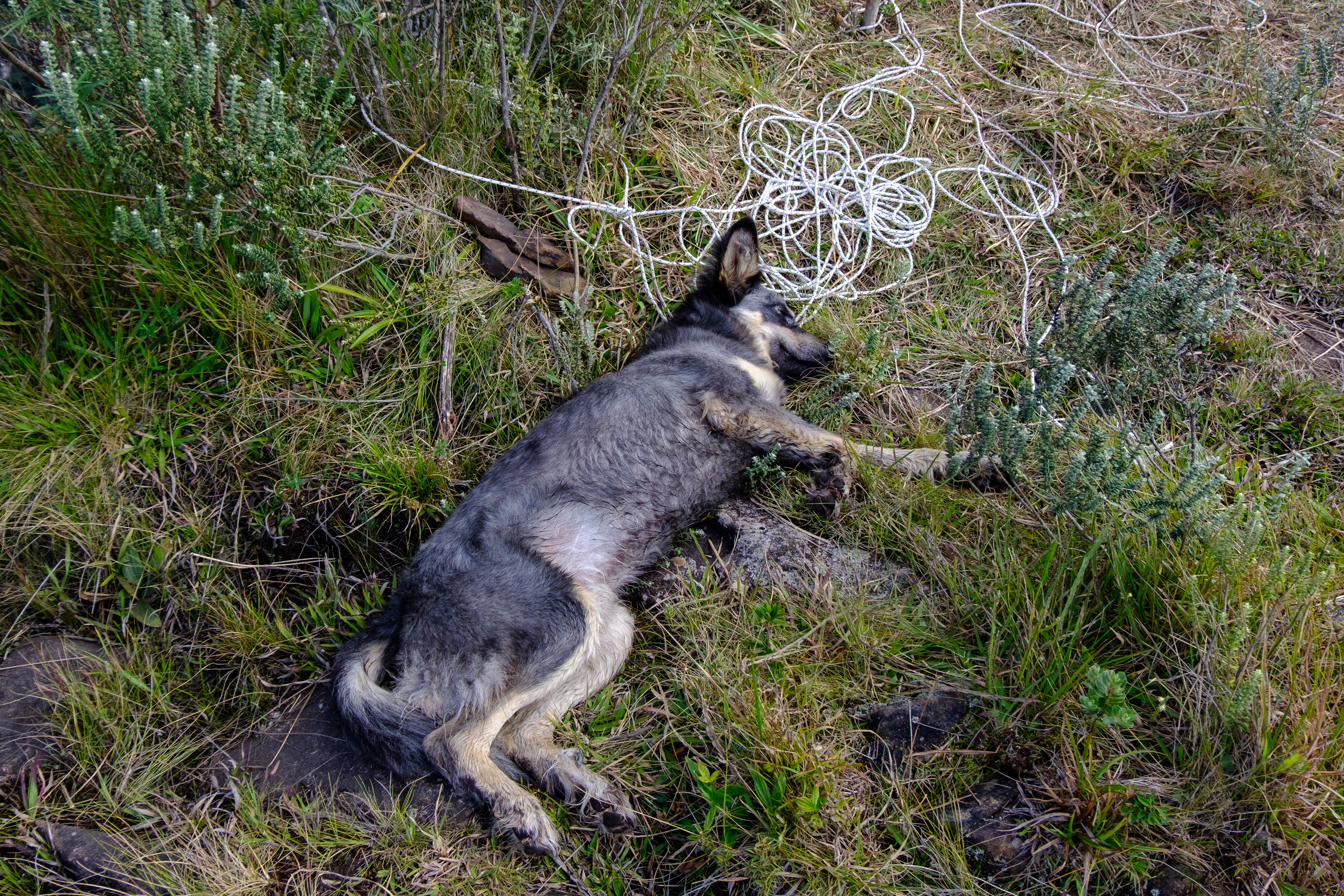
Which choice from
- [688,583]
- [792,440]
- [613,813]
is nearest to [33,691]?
[613,813]

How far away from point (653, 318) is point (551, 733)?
2.39 meters

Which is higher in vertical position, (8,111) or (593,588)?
(8,111)

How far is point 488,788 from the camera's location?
9.12 feet

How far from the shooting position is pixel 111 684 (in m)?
3.09

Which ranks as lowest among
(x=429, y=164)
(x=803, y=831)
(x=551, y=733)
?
(x=551, y=733)

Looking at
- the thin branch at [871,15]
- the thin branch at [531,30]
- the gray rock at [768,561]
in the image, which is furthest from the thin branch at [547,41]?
the gray rock at [768,561]

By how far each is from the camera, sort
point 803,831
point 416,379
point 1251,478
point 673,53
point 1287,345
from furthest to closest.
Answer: point 673,53
point 1287,345
point 416,379
point 1251,478
point 803,831

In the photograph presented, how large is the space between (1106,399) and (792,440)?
1.47m

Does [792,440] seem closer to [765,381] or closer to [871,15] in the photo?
[765,381]

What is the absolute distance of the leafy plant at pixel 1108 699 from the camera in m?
2.34

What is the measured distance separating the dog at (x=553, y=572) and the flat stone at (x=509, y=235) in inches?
32.1

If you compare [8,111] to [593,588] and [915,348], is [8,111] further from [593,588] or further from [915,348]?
[915,348]

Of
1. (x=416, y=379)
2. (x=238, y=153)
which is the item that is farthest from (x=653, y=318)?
(x=238, y=153)

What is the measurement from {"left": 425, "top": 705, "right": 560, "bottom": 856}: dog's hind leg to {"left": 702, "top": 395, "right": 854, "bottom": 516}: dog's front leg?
67.2 inches
